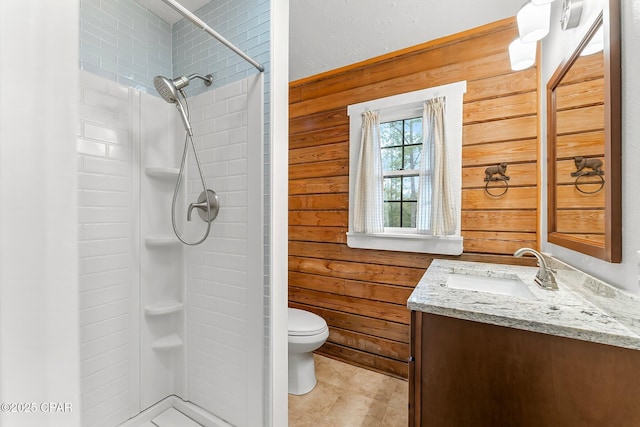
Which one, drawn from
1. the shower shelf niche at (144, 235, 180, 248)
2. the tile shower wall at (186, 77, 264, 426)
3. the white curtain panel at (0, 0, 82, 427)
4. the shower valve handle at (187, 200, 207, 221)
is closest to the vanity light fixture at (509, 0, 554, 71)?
the tile shower wall at (186, 77, 264, 426)

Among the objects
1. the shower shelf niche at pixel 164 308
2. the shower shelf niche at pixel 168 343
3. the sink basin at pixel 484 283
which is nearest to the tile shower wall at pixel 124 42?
the shower shelf niche at pixel 164 308

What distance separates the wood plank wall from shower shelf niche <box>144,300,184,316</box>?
1.12m

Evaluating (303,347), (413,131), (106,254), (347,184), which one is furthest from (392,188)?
(106,254)

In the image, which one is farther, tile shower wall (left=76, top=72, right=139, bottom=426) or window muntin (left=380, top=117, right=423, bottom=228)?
window muntin (left=380, top=117, right=423, bottom=228)

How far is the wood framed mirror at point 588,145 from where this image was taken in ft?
2.93

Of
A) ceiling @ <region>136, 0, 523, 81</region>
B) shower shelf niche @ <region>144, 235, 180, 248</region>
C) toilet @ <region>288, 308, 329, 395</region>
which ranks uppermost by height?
ceiling @ <region>136, 0, 523, 81</region>

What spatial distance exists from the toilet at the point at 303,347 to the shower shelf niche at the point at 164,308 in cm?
71

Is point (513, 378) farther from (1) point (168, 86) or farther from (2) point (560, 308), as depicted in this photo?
(1) point (168, 86)

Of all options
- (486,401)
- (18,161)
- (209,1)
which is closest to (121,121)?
(209,1)

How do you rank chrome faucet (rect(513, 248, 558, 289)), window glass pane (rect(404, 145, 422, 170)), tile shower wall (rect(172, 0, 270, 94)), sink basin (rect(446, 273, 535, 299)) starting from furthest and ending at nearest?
1. window glass pane (rect(404, 145, 422, 170))
2. sink basin (rect(446, 273, 535, 299))
3. tile shower wall (rect(172, 0, 270, 94))
4. chrome faucet (rect(513, 248, 558, 289))

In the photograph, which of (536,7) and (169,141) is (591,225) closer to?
(536,7)

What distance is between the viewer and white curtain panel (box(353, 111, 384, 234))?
7.11ft

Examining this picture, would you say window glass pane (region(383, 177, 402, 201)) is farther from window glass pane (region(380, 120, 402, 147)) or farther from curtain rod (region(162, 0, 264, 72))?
curtain rod (region(162, 0, 264, 72))

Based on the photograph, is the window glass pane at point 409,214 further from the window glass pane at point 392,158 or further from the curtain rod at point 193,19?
the curtain rod at point 193,19
